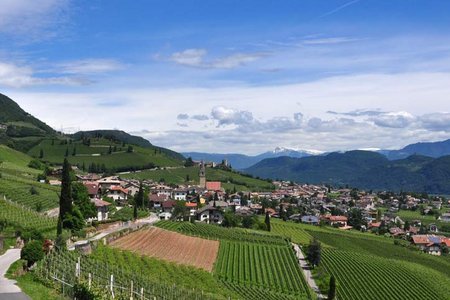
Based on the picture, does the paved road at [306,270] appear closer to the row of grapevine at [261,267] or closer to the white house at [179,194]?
the row of grapevine at [261,267]

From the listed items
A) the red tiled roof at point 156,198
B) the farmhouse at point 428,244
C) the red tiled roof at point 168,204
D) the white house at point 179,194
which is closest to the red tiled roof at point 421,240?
the farmhouse at point 428,244

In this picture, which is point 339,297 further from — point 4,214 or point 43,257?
point 43,257

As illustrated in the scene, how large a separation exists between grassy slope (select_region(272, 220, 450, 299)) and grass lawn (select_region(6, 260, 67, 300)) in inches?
1867

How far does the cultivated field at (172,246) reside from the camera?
204 ft

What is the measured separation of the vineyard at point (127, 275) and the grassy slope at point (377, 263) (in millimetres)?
28878

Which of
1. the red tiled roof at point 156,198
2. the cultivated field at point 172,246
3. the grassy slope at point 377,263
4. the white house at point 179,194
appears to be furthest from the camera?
the white house at point 179,194

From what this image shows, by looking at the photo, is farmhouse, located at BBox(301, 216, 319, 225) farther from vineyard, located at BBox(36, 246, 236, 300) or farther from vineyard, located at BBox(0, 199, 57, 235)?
vineyard, located at BBox(36, 246, 236, 300)

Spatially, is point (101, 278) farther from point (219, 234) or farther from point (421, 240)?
point (421, 240)

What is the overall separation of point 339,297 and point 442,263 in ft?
188

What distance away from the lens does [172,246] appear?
237 ft

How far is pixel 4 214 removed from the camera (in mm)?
55812

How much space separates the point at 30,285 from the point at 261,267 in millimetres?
47534

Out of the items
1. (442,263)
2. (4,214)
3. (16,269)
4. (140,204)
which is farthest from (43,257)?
(442,263)

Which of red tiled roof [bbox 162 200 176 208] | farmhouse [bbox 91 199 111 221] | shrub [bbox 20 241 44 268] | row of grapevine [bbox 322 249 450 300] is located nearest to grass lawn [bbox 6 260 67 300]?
shrub [bbox 20 241 44 268]
